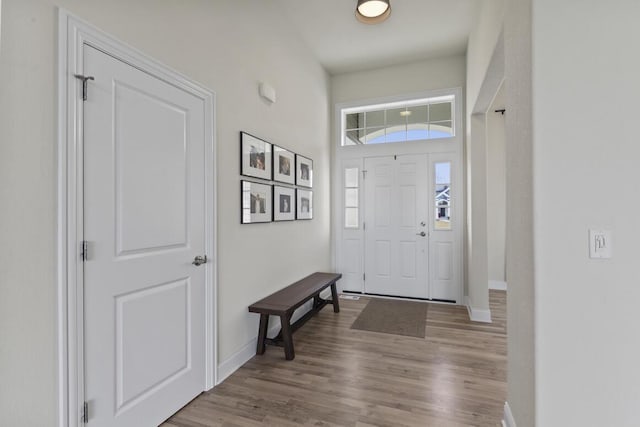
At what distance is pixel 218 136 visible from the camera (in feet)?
7.94

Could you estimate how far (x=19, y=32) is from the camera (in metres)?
1.26

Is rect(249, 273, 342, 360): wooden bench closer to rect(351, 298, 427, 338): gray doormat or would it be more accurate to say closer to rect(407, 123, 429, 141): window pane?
rect(351, 298, 427, 338): gray doormat

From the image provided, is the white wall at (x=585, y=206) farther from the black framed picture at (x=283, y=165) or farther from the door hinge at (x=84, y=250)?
the black framed picture at (x=283, y=165)

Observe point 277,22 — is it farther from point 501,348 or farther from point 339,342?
point 501,348

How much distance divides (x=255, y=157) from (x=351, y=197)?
235 centimetres

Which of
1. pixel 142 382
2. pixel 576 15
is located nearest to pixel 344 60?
pixel 576 15

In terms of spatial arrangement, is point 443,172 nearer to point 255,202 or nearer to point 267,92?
point 267,92

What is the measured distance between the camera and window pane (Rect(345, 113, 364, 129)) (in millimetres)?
4930

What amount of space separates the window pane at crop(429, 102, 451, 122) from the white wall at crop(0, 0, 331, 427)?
5.40 feet

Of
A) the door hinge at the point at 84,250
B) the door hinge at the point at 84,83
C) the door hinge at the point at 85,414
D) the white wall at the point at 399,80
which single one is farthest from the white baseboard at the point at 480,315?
the door hinge at the point at 84,83

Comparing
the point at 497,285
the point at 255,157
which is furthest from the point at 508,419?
the point at 497,285

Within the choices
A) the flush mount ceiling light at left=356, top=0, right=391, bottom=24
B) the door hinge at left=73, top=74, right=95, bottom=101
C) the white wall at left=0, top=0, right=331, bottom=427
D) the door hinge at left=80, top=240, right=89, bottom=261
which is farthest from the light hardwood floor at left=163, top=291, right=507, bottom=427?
the flush mount ceiling light at left=356, top=0, right=391, bottom=24

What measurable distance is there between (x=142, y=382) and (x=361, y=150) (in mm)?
3909

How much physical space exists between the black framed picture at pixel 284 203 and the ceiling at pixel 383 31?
189 centimetres
